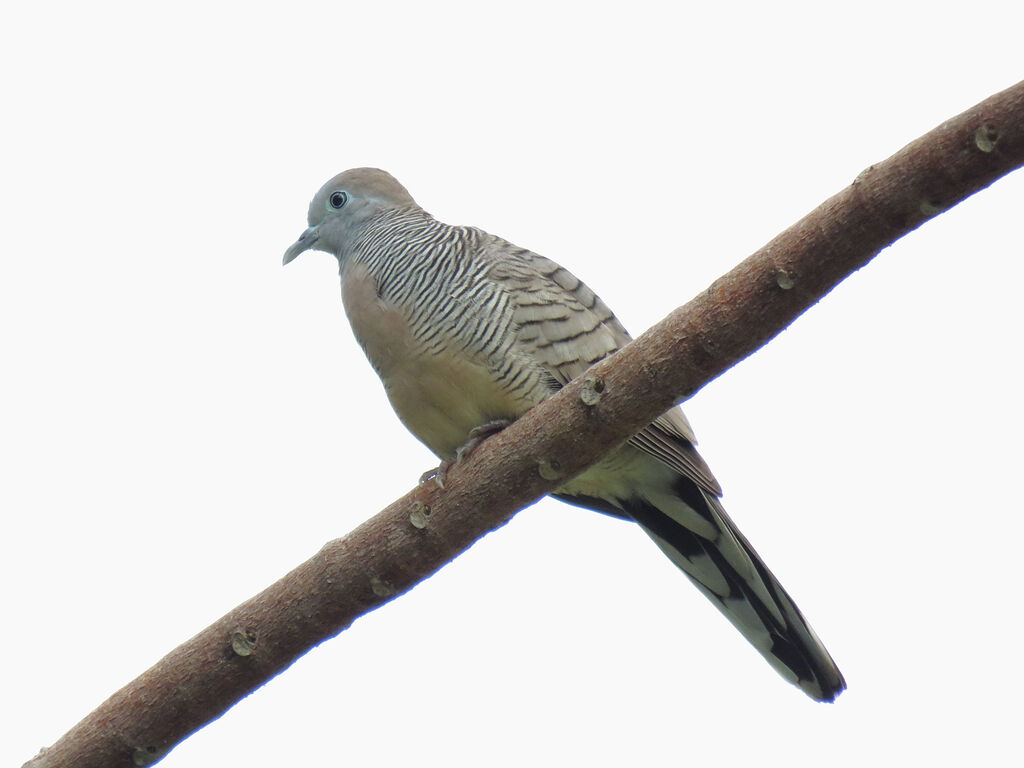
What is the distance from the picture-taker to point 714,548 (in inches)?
214

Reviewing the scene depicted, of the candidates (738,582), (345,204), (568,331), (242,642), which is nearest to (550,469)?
(242,642)

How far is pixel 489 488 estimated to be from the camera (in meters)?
4.23

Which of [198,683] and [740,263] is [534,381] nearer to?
[740,263]

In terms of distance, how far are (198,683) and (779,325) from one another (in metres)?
2.23

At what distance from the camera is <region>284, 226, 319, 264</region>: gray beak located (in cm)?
691

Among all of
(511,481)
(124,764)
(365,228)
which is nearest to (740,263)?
(511,481)

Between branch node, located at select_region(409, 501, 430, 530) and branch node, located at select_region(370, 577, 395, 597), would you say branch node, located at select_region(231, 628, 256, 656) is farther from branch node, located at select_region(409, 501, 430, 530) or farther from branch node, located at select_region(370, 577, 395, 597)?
branch node, located at select_region(409, 501, 430, 530)

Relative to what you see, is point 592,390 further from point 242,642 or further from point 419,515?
point 242,642

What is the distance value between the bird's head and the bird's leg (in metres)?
1.96

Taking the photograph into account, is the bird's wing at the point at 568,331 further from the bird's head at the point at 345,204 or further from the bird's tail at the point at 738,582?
the bird's head at the point at 345,204

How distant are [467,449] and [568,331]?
1.03 metres

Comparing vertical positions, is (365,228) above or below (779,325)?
above

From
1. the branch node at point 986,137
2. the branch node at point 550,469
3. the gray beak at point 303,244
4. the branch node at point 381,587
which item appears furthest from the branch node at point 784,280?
the gray beak at point 303,244

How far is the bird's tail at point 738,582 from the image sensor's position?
5.14 m
